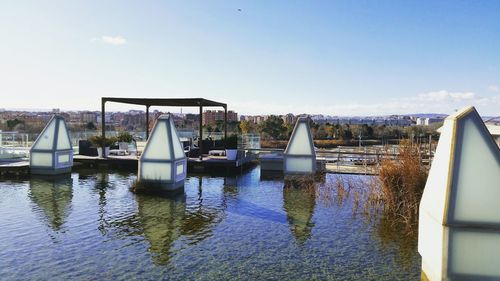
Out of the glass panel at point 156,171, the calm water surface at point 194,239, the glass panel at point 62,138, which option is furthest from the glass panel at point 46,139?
the glass panel at point 156,171

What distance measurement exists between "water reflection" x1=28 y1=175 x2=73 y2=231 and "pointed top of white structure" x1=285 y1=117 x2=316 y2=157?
28.2 feet

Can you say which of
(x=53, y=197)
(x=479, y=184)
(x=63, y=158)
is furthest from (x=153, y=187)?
Result: (x=479, y=184)

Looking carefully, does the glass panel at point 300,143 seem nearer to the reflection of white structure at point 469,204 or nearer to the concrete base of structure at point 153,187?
the concrete base of structure at point 153,187

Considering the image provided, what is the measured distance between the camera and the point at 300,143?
1683 cm

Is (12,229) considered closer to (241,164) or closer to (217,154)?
(241,164)

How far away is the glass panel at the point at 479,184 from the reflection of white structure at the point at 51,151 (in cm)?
1564

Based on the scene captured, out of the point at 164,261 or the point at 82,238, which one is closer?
the point at 164,261

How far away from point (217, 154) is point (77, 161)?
23.0 feet

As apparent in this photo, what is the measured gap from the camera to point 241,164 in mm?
19750

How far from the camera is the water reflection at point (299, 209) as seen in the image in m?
8.93

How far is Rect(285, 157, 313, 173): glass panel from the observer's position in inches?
659

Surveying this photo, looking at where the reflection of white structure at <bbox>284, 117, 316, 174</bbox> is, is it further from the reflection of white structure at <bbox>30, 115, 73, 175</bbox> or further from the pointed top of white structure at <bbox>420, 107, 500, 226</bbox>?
the pointed top of white structure at <bbox>420, 107, 500, 226</bbox>

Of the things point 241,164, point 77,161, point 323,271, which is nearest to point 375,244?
point 323,271

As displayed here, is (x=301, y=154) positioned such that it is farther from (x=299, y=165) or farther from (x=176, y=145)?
(x=176, y=145)
